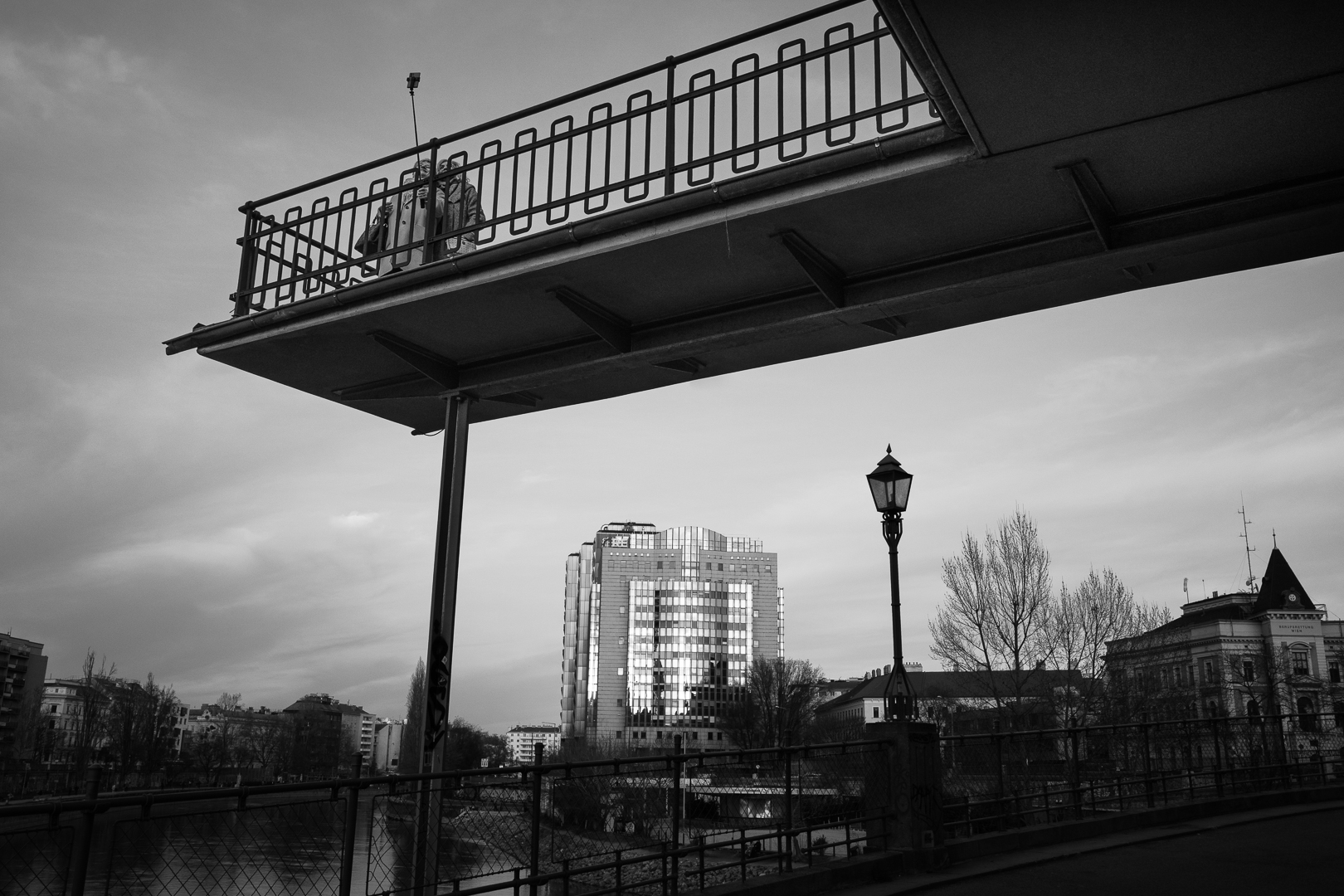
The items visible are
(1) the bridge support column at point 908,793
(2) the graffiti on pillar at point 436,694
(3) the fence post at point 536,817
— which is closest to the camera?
(3) the fence post at point 536,817

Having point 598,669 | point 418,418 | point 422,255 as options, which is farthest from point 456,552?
point 598,669

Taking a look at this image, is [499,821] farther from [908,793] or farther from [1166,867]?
[1166,867]

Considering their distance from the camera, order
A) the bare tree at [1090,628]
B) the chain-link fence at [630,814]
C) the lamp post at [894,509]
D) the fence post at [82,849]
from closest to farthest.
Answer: the fence post at [82,849], the chain-link fence at [630,814], the lamp post at [894,509], the bare tree at [1090,628]

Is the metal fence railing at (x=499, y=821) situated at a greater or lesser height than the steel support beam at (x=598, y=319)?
lesser

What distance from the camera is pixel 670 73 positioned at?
7.83 meters

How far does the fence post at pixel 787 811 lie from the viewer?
8.32m

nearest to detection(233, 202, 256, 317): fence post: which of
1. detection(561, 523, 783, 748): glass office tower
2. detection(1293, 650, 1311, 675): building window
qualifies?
detection(1293, 650, 1311, 675): building window

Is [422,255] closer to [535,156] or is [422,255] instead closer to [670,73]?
[535,156]

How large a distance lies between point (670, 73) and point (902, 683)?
635cm

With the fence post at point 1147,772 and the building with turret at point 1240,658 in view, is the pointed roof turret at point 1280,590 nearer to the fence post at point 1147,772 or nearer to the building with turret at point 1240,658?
the building with turret at point 1240,658

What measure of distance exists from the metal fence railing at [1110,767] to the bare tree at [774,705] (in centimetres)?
7165

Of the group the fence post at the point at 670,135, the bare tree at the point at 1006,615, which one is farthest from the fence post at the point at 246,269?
the bare tree at the point at 1006,615

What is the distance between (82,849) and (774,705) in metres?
92.8

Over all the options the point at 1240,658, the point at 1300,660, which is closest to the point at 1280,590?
the point at 1300,660
